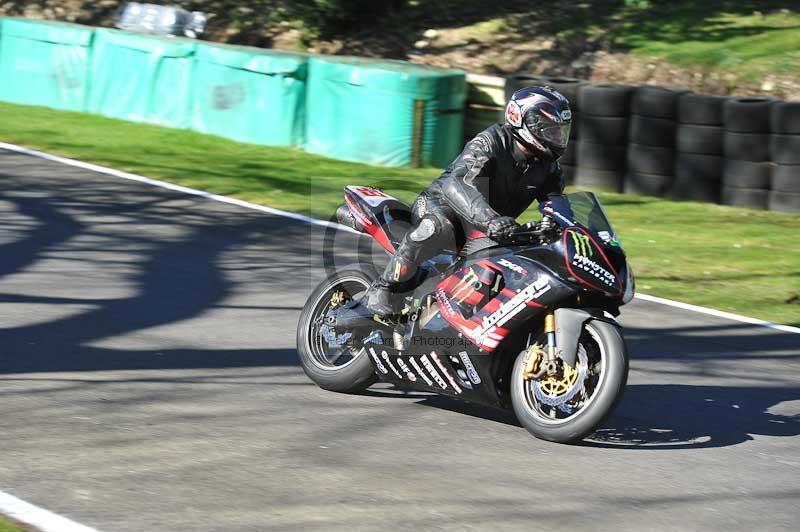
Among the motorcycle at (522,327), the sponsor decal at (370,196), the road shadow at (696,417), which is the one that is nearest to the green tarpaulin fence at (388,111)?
the sponsor decal at (370,196)

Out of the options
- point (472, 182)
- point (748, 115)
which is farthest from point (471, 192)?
point (748, 115)

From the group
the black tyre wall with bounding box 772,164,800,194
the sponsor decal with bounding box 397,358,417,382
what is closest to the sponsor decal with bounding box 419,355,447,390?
the sponsor decal with bounding box 397,358,417,382

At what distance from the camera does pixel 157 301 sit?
9242 mm

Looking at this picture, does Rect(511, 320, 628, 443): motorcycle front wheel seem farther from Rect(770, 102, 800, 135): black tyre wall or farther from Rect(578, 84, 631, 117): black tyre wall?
Rect(578, 84, 631, 117): black tyre wall

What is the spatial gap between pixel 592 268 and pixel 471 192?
849mm

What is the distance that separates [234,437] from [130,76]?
13.6 m

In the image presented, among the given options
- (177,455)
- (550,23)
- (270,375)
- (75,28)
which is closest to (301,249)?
(270,375)

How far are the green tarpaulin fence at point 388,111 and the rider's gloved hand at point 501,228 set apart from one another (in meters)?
10.2

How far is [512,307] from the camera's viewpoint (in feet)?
20.4

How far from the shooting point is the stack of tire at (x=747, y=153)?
13828mm

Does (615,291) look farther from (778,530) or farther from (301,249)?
(301,249)

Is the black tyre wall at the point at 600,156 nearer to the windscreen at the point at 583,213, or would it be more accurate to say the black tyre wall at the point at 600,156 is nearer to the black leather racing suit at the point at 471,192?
the black leather racing suit at the point at 471,192

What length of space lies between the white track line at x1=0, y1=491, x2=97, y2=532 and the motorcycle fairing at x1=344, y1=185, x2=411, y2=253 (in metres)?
2.71

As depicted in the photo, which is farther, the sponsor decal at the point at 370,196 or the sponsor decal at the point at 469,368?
the sponsor decal at the point at 370,196
